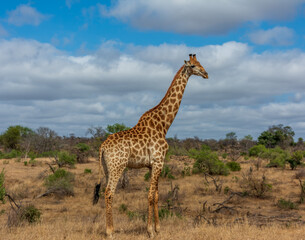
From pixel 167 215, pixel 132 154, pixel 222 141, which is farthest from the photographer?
pixel 222 141

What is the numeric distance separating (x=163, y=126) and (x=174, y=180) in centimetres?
1200

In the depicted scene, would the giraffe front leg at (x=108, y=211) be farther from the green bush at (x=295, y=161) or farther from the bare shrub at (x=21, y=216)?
the green bush at (x=295, y=161)

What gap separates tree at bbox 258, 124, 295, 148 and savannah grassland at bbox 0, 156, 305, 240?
27468 mm

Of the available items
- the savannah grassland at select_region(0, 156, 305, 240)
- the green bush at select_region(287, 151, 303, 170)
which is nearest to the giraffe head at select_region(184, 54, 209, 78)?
the savannah grassland at select_region(0, 156, 305, 240)

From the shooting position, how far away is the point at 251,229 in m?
8.10

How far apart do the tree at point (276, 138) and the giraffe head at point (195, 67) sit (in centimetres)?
4350

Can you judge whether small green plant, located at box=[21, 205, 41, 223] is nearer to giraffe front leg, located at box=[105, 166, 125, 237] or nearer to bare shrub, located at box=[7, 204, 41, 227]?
bare shrub, located at box=[7, 204, 41, 227]

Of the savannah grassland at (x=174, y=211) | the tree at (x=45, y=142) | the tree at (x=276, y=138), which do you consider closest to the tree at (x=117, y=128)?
the savannah grassland at (x=174, y=211)

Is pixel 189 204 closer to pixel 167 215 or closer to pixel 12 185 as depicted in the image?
pixel 167 215

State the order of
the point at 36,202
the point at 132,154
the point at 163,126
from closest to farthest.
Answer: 1. the point at 132,154
2. the point at 163,126
3. the point at 36,202

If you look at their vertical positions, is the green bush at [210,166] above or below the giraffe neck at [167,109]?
below

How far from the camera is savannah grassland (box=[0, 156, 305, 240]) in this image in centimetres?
773

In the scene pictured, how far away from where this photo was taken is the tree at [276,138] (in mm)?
49494

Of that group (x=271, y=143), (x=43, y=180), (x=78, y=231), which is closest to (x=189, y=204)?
(x=78, y=231)
